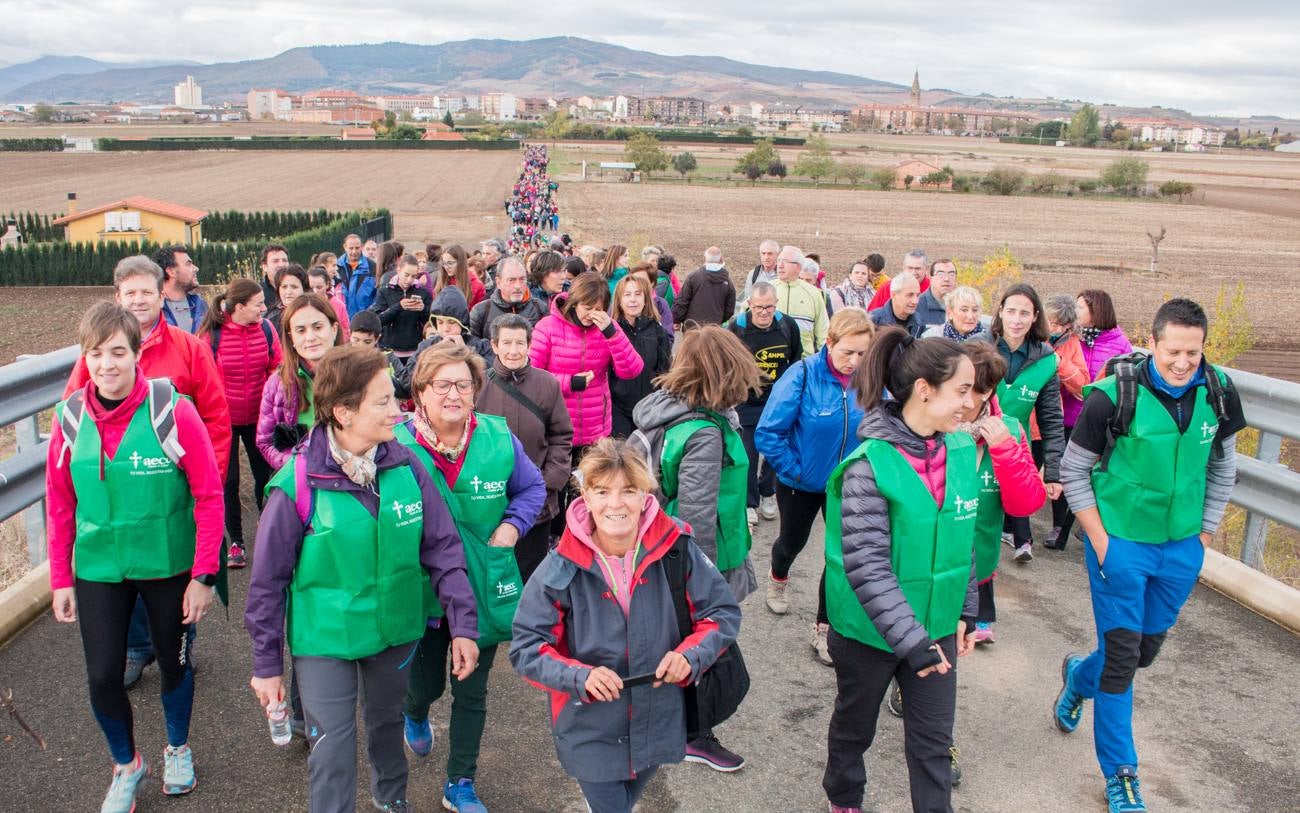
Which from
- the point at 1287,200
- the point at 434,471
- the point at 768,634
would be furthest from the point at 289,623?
the point at 1287,200

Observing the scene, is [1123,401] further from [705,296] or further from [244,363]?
[705,296]

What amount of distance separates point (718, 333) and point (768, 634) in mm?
1966

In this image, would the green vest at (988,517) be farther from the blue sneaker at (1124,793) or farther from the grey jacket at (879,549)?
the blue sneaker at (1124,793)

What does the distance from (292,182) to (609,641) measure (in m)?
69.3

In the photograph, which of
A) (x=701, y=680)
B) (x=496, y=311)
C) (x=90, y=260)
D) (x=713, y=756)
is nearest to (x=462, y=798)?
(x=713, y=756)

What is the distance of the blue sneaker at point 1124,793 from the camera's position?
149 inches

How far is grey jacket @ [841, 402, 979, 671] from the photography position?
327cm

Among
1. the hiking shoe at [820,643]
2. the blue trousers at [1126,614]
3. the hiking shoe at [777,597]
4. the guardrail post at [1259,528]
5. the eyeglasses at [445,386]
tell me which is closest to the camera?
the eyeglasses at [445,386]

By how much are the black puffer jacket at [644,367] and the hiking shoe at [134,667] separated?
3.27m

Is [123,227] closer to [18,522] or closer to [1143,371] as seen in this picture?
[18,522]

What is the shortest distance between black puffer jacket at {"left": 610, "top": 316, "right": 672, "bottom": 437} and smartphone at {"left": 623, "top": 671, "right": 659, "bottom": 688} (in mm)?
3809

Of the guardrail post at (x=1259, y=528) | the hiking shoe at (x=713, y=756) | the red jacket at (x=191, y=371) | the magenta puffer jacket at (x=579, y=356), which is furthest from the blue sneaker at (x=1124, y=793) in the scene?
the red jacket at (x=191, y=371)

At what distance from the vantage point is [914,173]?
87.9 m

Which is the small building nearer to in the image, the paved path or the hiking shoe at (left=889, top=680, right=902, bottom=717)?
the paved path
